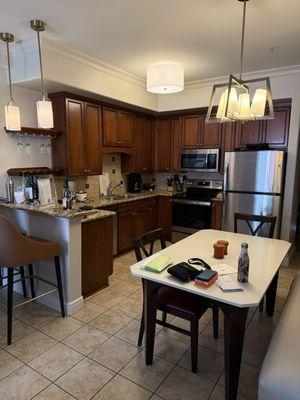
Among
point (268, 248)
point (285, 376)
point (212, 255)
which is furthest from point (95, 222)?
point (285, 376)

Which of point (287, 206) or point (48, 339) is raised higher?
point (287, 206)

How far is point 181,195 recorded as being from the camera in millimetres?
4867

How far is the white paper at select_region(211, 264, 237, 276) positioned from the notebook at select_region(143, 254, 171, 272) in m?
0.32

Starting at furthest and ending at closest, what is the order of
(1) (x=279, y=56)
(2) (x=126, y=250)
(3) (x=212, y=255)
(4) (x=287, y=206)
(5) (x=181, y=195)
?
(5) (x=181, y=195), (2) (x=126, y=250), (4) (x=287, y=206), (1) (x=279, y=56), (3) (x=212, y=255)

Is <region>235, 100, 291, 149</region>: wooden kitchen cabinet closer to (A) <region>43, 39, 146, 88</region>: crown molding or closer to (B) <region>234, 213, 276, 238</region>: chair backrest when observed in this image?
(B) <region>234, 213, 276, 238</region>: chair backrest

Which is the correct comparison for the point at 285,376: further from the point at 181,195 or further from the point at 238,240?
the point at 181,195

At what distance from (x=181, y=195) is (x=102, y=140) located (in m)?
1.72

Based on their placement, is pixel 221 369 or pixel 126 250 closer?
pixel 221 369

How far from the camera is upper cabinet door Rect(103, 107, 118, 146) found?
13.2 ft

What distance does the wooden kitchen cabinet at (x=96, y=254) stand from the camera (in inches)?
113

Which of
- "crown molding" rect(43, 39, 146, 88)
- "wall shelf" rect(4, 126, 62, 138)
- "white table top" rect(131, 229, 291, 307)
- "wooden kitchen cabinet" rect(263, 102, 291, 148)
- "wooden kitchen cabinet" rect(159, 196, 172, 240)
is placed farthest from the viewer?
"wooden kitchen cabinet" rect(159, 196, 172, 240)

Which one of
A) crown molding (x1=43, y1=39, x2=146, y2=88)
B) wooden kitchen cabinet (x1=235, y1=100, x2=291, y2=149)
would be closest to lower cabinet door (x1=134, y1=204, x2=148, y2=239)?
wooden kitchen cabinet (x1=235, y1=100, x2=291, y2=149)

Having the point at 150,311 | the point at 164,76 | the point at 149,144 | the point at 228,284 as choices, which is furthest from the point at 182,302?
the point at 149,144

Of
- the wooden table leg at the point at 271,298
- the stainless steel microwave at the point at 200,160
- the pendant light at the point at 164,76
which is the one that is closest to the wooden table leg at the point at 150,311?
the wooden table leg at the point at 271,298
